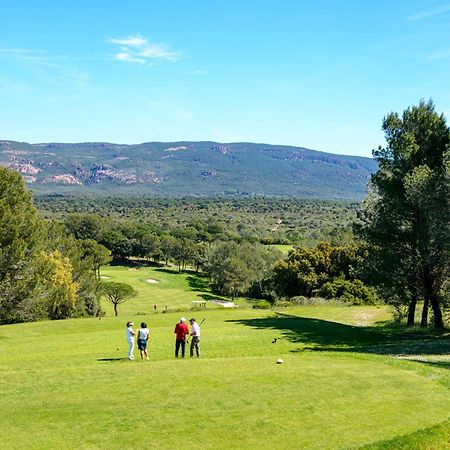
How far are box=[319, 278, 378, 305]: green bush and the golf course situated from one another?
42755 mm

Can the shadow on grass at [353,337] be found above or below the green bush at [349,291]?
above

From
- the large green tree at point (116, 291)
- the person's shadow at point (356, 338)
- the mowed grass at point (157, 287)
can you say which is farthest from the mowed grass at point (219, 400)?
the mowed grass at point (157, 287)

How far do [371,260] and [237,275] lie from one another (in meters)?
76.6

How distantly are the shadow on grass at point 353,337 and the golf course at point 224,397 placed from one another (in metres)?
0.35

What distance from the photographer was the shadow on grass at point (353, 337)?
29906 millimetres

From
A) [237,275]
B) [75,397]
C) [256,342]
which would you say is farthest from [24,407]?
[237,275]

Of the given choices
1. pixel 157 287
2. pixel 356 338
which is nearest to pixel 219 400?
pixel 356 338

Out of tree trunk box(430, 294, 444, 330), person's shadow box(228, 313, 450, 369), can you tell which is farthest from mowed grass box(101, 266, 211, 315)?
tree trunk box(430, 294, 444, 330)

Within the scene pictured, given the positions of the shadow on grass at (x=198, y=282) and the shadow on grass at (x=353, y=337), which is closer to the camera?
the shadow on grass at (x=353, y=337)

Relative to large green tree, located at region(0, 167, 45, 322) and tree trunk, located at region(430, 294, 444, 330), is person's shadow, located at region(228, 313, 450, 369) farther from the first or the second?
large green tree, located at region(0, 167, 45, 322)

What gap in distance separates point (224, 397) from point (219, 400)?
0.35m

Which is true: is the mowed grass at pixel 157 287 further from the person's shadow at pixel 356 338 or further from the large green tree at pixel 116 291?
the person's shadow at pixel 356 338

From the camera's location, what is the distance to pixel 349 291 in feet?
249

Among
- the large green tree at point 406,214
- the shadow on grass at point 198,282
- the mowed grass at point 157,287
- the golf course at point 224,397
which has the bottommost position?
the shadow on grass at point 198,282
